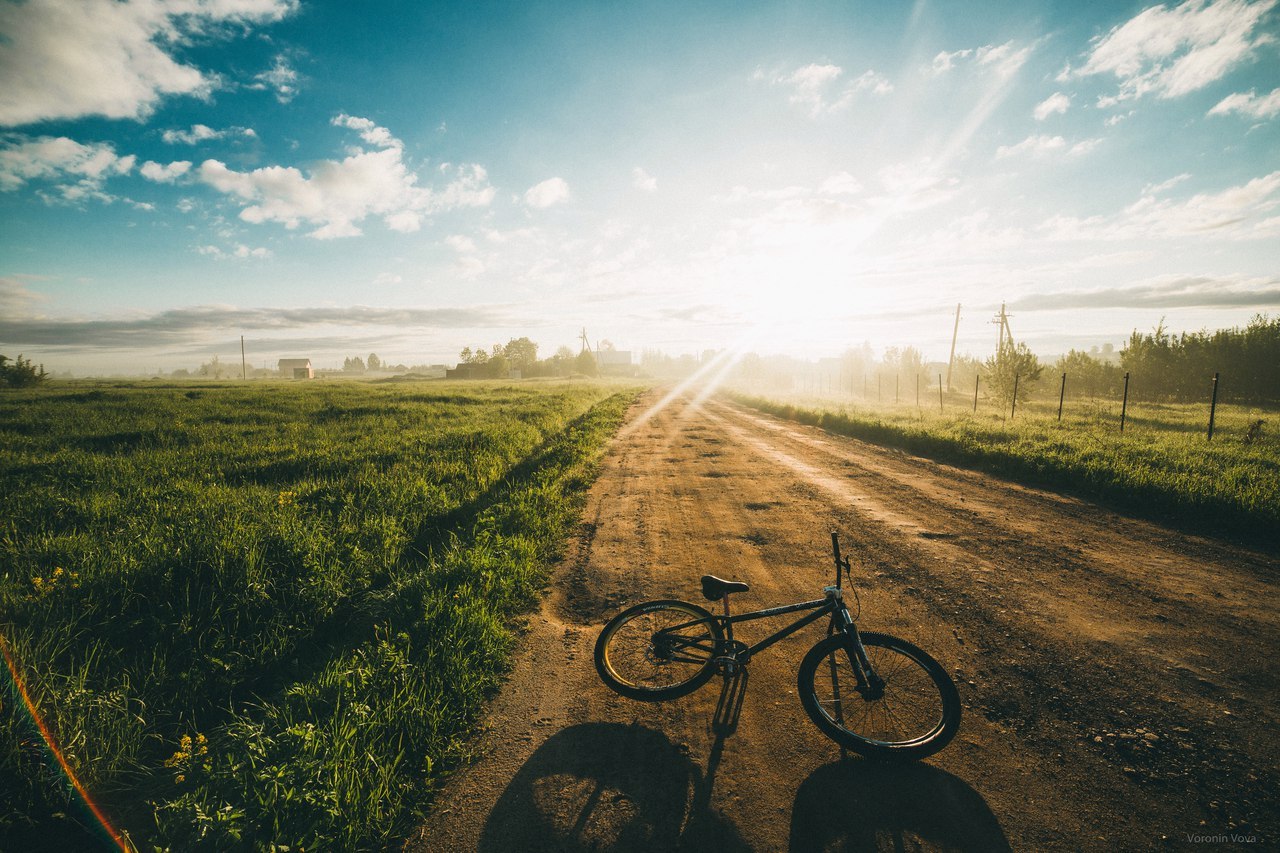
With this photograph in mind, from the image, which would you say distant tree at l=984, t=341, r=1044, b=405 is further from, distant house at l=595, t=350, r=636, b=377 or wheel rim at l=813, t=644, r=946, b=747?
distant house at l=595, t=350, r=636, b=377

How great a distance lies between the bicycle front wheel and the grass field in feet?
3.20

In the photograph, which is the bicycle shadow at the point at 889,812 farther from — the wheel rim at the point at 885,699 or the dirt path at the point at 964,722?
the wheel rim at the point at 885,699

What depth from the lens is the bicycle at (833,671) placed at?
314 centimetres

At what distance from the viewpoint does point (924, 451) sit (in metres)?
14.0

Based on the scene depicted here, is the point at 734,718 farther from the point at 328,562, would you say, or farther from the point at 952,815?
the point at 328,562

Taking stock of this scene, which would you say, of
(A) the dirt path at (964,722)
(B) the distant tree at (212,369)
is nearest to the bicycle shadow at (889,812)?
(A) the dirt path at (964,722)

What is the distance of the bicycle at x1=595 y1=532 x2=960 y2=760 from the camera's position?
3.14m

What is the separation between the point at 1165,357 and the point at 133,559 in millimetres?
69405

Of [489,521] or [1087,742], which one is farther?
[489,521]

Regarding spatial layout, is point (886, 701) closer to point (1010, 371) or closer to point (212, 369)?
point (1010, 371)

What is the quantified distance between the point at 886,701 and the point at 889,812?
0.79 m

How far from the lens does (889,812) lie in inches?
106

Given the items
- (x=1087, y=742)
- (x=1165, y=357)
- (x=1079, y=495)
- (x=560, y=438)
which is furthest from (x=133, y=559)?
(x=1165, y=357)

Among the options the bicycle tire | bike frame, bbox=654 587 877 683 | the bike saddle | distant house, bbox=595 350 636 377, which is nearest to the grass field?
bike frame, bbox=654 587 877 683
